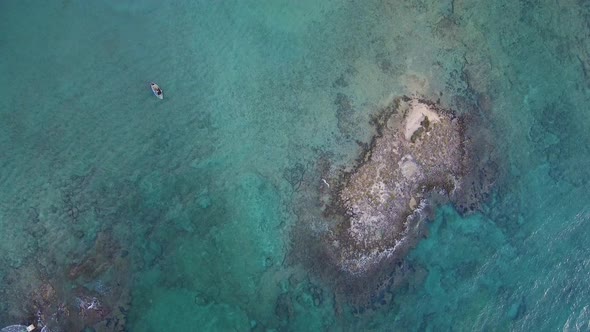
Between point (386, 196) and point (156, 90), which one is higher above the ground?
point (386, 196)

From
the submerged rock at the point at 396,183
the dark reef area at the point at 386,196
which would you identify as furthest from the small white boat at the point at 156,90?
the submerged rock at the point at 396,183

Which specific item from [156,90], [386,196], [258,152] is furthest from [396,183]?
[156,90]

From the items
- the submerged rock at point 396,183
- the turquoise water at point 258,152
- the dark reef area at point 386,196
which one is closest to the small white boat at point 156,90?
the turquoise water at point 258,152

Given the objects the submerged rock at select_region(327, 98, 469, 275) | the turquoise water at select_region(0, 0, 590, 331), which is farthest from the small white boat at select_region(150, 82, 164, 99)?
the submerged rock at select_region(327, 98, 469, 275)

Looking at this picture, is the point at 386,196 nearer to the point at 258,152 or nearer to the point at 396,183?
the point at 396,183

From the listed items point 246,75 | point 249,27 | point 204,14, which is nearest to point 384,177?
point 246,75

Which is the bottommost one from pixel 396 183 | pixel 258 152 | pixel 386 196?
pixel 258 152

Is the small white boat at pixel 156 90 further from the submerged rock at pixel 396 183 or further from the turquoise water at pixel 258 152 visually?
the submerged rock at pixel 396 183

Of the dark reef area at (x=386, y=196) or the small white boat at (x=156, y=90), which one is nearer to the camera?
the small white boat at (x=156, y=90)
